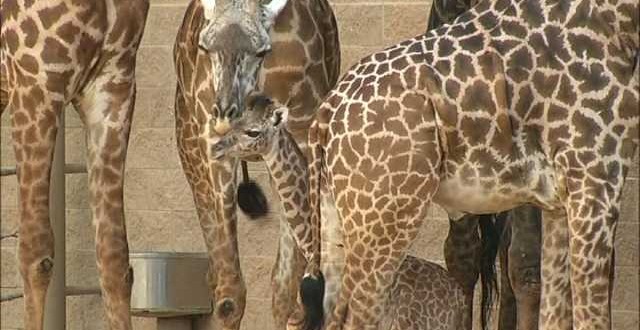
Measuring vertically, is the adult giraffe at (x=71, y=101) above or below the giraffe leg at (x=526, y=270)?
above

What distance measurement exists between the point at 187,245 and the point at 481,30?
3021 millimetres

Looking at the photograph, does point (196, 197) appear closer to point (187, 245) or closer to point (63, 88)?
point (63, 88)

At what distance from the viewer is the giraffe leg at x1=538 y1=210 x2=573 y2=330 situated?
7625 millimetres

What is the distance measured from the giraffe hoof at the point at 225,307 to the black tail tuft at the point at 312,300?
639mm

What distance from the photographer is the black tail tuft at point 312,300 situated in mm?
7637

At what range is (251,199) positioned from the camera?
381 inches

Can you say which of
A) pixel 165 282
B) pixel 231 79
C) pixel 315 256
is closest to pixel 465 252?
pixel 315 256

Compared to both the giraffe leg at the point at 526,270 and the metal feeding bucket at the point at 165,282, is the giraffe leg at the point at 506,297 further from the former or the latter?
the metal feeding bucket at the point at 165,282

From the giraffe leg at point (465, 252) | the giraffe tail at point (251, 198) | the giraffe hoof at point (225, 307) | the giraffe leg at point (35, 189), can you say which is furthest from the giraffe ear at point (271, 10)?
the giraffe tail at point (251, 198)

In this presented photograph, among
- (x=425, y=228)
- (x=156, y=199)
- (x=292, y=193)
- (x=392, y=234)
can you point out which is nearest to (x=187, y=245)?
(x=156, y=199)

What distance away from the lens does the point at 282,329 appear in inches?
333

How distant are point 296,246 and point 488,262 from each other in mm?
909

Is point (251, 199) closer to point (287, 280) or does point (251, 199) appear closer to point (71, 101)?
point (287, 280)

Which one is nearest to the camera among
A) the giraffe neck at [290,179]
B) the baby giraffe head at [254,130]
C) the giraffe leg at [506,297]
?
the baby giraffe head at [254,130]
